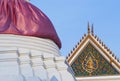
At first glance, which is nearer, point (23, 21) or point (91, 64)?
point (23, 21)

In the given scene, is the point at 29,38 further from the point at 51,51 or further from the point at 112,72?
the point at 112,72

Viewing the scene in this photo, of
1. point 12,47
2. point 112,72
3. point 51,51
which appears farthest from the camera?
point 112,72

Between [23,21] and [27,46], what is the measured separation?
0.45 m

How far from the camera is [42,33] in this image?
9.04m

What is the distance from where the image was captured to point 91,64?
1873cm

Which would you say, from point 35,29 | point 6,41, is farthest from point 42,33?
point 6,41

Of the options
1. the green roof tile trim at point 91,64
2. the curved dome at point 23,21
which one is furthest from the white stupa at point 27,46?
the green roof tile trim at point 91,64

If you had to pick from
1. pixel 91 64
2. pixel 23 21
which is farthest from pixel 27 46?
pixel 91 64

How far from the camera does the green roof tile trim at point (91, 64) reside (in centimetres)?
1861

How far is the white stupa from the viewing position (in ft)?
27.6

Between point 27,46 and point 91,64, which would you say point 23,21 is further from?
point 91,64

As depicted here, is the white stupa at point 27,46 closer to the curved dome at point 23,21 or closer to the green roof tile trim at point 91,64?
the curved dome at point 23,21

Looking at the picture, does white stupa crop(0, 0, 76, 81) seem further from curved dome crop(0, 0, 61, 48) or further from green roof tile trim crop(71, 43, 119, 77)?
green roof tile trim crop(71, 43, 119, 77)

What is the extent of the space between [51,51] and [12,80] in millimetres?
1412
